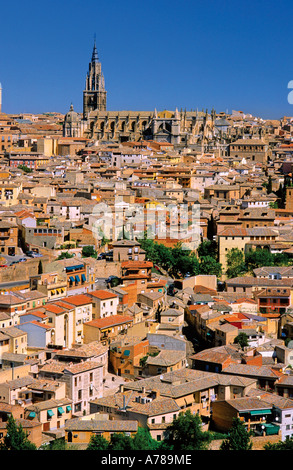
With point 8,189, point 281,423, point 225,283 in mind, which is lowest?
point 281,423

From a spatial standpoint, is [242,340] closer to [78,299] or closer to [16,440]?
[78,299]

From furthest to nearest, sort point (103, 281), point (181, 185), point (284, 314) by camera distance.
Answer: point (181, 185), point (103, 281), point (284, 314)

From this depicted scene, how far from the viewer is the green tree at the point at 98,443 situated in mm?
11539

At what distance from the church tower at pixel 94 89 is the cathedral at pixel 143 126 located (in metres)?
3.52

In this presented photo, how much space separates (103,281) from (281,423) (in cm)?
717

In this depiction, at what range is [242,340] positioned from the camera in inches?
645

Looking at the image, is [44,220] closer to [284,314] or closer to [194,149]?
[284,314]

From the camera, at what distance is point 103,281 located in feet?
64.0

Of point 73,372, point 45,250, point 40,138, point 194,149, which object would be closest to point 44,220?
point 45,250

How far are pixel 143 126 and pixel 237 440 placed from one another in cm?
3814

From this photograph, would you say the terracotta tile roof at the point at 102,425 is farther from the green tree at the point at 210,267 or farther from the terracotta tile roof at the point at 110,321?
the green tree at the point at 210,267

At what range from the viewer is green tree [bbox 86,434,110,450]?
37.9ft

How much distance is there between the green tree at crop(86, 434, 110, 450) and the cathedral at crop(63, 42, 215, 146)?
3367cm

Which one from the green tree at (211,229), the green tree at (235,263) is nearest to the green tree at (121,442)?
the green tree at (235,263)
